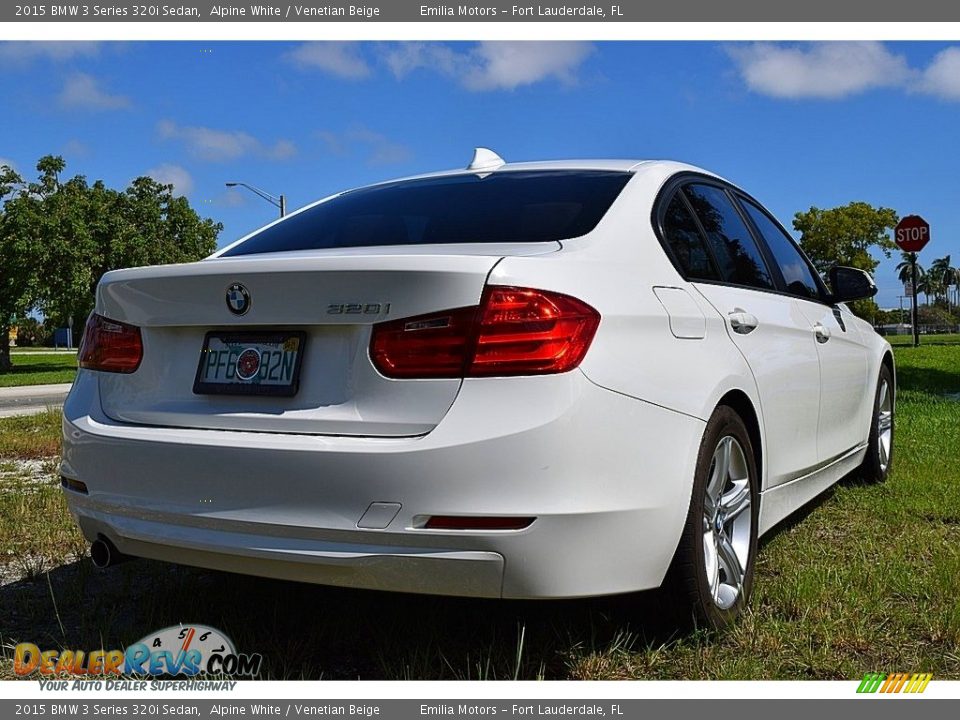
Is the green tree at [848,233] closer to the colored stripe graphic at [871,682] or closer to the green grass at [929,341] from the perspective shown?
the green grass at [929,341]

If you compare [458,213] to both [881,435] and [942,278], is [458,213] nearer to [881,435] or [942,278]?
[881,435]

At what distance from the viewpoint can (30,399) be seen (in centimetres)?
1586

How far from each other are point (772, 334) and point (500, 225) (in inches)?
48.5

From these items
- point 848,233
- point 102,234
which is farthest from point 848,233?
point 102,234

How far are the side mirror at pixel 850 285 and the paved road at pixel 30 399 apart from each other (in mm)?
9578

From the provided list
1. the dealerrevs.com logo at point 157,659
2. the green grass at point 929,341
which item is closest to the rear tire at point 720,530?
the dealerrevs.com logo at point 157,659

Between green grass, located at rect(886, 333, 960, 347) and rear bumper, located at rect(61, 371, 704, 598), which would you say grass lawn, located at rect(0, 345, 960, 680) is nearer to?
rear bumper, located at rect(61, 371, 704, 598)

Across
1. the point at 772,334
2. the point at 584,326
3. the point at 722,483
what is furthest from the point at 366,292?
the point at 772,334

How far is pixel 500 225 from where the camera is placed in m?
2.94

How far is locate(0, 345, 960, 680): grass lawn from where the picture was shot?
2744 millimetres

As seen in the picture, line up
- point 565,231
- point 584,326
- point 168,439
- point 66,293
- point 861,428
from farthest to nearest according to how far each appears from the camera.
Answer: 1. point 66,293
2. point 861,428
3. point 565,231
4. point 168,439
5. point 584,326

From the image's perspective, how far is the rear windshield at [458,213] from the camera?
2.90 m

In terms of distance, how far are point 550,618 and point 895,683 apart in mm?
1053
